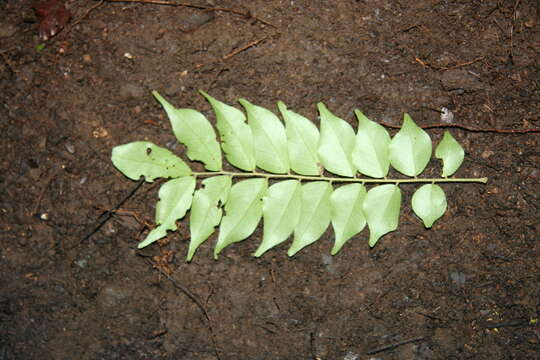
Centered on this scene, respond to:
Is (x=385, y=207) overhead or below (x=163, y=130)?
below

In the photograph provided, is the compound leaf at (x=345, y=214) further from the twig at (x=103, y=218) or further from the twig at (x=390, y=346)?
the twig at (x=103, y=218)

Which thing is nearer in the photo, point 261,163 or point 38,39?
point 261,163

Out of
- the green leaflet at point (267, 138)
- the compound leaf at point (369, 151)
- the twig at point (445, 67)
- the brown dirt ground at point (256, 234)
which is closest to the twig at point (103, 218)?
the brown dirt ground at point (256, 234)

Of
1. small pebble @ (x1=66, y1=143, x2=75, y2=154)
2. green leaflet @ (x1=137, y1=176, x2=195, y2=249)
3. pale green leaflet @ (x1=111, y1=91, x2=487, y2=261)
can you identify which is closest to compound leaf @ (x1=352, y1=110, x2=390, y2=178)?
pale green leaflet @ (x1=111, y1=91, x2=487, y2=261)

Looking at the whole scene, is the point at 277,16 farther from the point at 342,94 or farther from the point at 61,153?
the point at 61,153

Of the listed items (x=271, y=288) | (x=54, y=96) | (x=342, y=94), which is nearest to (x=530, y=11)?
(x=342, y=94)

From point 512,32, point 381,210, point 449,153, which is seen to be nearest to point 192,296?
point 381,210

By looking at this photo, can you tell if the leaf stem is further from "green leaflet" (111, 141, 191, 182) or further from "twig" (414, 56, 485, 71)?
"twig" (414, 56, 485, 71)
